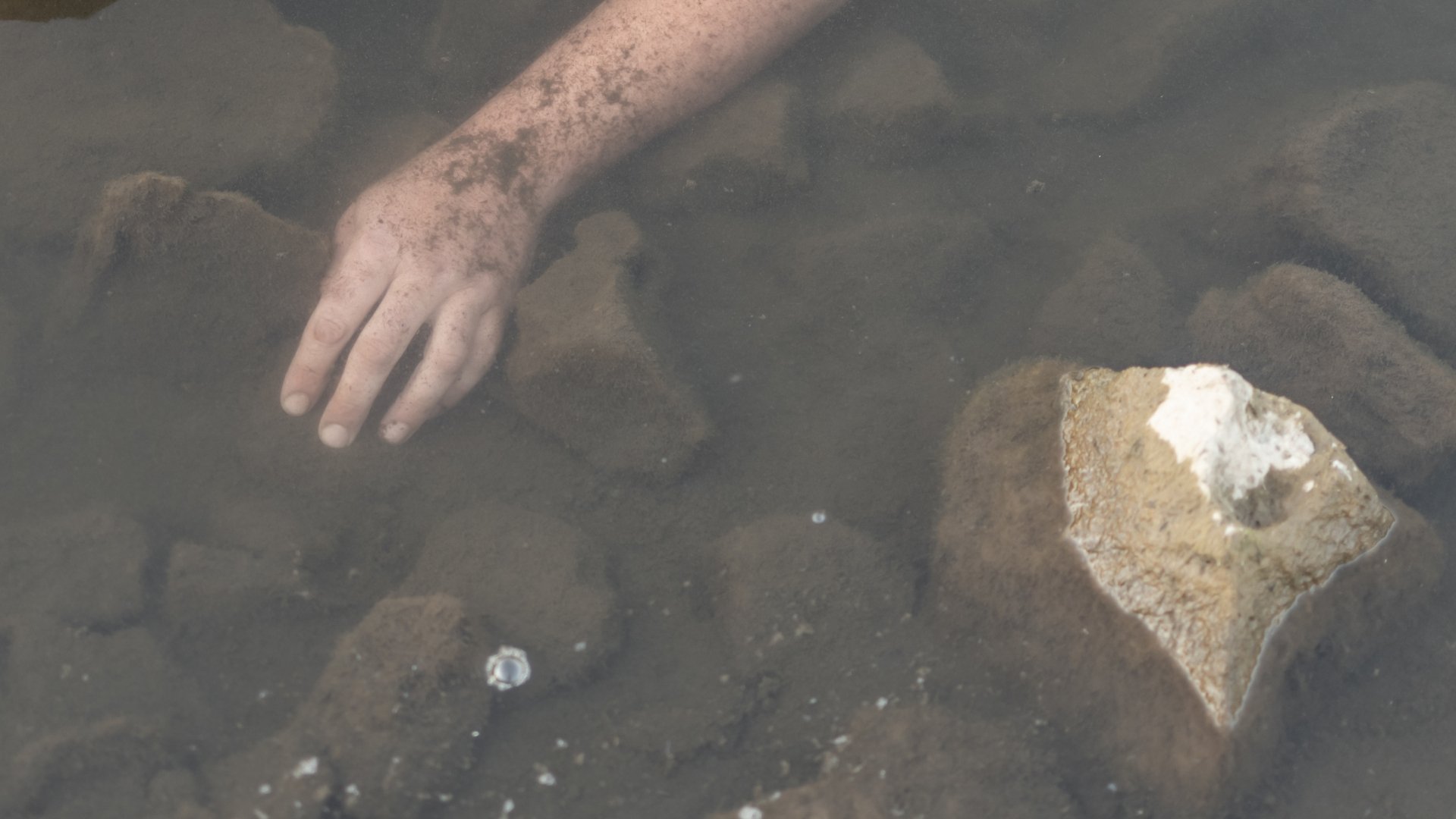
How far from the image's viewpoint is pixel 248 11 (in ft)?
9.55

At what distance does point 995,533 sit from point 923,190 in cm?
129

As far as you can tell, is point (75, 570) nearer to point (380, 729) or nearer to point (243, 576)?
point (243, 576)

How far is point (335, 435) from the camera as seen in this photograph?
240 centimetres

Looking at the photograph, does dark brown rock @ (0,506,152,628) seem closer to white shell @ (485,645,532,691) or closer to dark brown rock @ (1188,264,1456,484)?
white shell @ (485,645,532,691)

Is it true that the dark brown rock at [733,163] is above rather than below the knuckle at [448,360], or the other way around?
above

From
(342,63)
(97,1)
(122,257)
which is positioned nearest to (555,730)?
(122,257)

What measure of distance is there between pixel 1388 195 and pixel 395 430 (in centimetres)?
300

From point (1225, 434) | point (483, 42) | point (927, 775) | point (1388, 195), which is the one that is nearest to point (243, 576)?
point (927, 775)

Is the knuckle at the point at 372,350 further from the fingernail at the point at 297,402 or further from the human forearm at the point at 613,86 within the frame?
the human forearm at the point at 613,86

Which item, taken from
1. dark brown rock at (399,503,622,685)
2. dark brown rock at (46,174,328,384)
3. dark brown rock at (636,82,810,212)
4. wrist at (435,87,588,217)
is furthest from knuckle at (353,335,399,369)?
dark brown rock at (636,82,810,212)

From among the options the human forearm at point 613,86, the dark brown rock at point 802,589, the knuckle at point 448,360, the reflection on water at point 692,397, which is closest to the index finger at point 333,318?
the reflection on water at point 692,397

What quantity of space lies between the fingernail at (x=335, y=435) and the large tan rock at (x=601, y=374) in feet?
1.49

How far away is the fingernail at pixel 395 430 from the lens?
96.3 inches

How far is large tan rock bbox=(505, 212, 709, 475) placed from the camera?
2.39 meters
